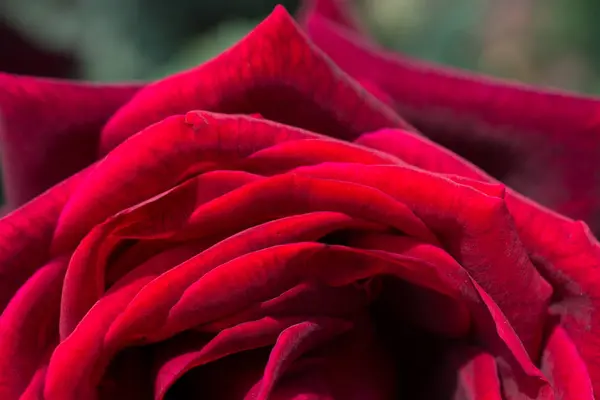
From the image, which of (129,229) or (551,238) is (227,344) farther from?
(551,238)

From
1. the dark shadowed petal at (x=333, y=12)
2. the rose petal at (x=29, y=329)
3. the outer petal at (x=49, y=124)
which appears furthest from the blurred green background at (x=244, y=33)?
the rose petal at (x=29, y=329)

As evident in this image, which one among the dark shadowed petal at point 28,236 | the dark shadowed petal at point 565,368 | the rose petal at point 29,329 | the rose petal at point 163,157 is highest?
the rose petal at point 163,157

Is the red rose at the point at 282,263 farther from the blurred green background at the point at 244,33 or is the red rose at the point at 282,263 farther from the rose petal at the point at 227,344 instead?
the blurred green background at the point at 244,33

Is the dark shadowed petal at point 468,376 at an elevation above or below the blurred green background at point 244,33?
below

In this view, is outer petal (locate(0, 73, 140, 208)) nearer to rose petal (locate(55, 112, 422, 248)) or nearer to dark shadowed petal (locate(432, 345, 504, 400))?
rose petal (locate(55, 112, 422, 248))

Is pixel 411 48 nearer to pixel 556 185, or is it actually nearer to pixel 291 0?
pixel 291 0

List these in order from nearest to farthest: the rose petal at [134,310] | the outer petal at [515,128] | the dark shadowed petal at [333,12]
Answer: the rose petal at [134,310]
the outer petal at [515,128]
the dark shadowed petal at [333,12]

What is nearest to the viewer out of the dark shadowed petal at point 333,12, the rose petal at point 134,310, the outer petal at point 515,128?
the rose petal at point 134,310

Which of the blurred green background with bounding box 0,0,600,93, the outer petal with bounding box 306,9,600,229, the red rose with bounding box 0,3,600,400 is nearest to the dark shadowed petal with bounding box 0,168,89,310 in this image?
the red rose with bounding box 0,3,600,400
